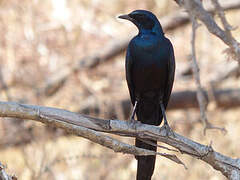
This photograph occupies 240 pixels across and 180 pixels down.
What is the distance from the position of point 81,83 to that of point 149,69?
13.3 feet

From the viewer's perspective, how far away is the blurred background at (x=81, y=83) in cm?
782

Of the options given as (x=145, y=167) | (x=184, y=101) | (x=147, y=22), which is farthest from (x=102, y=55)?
(x=145, y=167)

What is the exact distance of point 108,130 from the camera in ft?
12.2

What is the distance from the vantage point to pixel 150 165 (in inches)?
169

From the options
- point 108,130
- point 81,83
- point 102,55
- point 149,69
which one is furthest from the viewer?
point 102,55

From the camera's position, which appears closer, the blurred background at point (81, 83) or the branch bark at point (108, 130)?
the branch bark at point (108, 130)

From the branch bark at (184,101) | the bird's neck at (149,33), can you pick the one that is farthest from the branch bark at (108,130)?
the branch bark at (184,101)

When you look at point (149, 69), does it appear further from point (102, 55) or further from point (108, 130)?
point (102, 55)

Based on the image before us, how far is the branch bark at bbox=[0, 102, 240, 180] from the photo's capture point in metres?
3.46

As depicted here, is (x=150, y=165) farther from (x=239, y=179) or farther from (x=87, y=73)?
(x=87, y=73)

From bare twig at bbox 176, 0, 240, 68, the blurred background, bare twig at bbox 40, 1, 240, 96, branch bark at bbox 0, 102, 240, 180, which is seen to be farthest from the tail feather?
bare twig at bbox 40, 1, 240, 96

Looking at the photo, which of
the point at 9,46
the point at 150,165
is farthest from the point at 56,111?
the point at 9,46

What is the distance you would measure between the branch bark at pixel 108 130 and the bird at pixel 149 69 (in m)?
0.81

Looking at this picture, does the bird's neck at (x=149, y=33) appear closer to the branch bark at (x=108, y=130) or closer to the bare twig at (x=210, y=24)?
the bare twig at (x=210, y=24)
